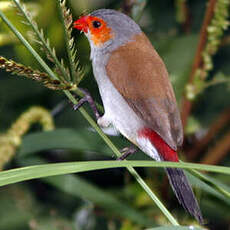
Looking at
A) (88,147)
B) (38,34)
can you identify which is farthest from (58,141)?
(38,34)

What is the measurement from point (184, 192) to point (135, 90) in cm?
52

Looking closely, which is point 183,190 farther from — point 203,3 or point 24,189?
point 203,3

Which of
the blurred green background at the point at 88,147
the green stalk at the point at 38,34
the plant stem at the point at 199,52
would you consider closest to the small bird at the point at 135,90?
the blurred green background at the point at 88,147

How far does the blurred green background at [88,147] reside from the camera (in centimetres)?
265

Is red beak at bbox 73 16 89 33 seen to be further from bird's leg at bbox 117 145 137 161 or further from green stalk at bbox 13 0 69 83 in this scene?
green stalk at bbox 13 0 69 83

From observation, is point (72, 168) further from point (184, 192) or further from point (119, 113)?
point (119, 113)

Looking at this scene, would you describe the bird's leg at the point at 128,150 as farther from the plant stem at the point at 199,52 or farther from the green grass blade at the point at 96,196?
the plant stem at the point at 199,52

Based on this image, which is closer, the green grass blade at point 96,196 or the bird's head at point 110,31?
the bird's head at point 110,31

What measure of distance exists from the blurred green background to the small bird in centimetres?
20

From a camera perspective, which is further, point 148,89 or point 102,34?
point 102,34

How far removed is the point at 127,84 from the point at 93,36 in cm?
42

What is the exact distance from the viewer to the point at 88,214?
3000mm

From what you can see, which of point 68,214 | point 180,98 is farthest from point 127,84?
point 68,214

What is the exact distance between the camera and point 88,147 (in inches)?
97.4
